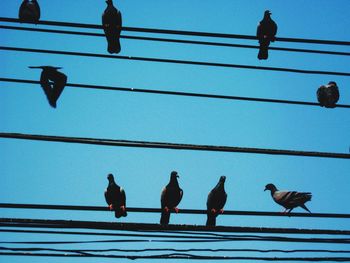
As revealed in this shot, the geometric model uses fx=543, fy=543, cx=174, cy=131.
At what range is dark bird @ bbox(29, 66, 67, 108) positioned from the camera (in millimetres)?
7543

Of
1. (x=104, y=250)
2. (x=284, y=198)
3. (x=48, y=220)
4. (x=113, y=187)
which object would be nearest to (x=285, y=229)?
(x=104, y=250)

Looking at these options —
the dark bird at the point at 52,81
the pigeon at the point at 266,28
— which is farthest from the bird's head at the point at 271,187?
the dark bird at the point at 52,81

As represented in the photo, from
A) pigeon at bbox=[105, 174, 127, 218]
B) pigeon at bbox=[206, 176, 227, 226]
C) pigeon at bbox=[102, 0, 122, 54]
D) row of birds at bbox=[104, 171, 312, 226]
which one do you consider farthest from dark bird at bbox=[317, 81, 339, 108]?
pigeon at bbox=[105, 174, 127, 218]

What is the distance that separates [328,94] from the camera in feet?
34.4

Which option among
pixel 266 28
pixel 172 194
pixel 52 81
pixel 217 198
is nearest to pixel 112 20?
pixel 52 81

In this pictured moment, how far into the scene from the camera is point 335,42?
20.7ft

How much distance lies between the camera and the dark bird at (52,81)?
24.7ft

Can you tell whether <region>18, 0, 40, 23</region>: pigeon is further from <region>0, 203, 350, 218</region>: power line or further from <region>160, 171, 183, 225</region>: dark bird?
<region>0, 203, 350, 218</region>: power line

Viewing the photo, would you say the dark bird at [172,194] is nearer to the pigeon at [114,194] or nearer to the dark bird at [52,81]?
the pigeon at [114,194]

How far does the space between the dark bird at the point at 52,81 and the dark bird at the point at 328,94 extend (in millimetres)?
5040

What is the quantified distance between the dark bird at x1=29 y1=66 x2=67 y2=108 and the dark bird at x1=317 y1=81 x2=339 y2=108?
504cm

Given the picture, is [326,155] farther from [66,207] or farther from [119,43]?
[119,43]

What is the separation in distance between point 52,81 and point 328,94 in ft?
17.7

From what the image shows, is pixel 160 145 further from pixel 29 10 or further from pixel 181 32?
pixel 29 10
